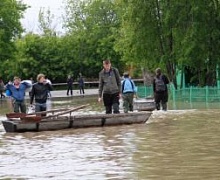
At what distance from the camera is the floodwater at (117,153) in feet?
31.3

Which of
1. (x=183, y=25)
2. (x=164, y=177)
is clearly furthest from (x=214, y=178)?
(x=183, y=25)

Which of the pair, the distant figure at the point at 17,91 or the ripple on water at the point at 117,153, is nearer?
the ripple on water at the point at 117,153

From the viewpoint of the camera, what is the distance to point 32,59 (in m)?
72.6

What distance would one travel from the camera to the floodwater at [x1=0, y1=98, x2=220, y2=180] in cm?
955

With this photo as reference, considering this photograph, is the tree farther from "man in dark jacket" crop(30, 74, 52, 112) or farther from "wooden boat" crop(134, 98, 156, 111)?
"man in dark jacket" crop(30, 74, 52, 112)

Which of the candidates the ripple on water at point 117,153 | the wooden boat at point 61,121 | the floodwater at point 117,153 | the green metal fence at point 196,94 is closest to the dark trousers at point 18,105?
the floodwater at point 117,153

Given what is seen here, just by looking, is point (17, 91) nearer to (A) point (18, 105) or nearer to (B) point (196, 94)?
(A) point (18, 105)

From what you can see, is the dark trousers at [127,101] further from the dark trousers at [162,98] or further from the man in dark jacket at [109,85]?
the dark trousers at [162,98]

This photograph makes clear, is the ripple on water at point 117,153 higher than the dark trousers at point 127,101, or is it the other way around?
the dark trousers at point 127,101

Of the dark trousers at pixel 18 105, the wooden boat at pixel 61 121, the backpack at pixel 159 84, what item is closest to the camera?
the wooden boat at pixel 61 121

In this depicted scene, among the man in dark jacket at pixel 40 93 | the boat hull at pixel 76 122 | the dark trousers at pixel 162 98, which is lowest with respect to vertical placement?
the boat hull at pixel 76 122

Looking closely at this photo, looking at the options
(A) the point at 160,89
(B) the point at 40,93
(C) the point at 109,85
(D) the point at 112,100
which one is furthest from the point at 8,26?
(C) the point at 109,85

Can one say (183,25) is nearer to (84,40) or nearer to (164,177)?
(164,177)

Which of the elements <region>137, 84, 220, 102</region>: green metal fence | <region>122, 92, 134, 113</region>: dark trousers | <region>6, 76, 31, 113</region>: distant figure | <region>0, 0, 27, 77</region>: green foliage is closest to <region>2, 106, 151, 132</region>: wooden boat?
<region>6, 76, 31, 113</region>: distant figure
